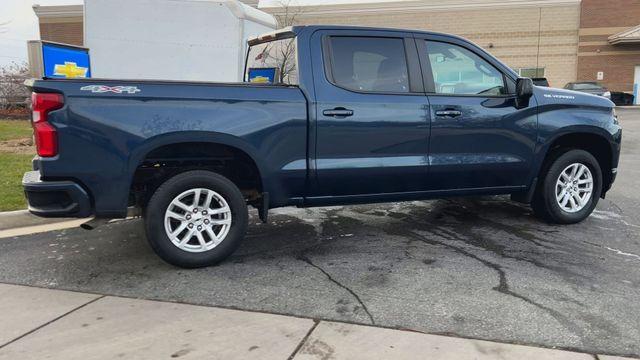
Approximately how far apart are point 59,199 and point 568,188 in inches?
195

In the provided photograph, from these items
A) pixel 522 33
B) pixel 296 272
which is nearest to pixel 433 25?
pixel 522 33

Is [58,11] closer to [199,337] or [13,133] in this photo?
[13,133]

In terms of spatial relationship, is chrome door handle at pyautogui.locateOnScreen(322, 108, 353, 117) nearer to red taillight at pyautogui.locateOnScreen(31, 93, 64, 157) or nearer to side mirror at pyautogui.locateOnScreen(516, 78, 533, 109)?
side mirror at pyautogui.locateOnScreen(516, 78, 533, 109)

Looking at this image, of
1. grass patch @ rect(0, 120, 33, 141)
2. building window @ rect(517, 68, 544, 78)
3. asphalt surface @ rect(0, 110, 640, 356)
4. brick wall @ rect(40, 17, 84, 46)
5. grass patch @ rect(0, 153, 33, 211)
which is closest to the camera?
asphalt surface @ rect(0, 110, 640, 356)

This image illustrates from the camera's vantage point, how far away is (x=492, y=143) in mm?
5324

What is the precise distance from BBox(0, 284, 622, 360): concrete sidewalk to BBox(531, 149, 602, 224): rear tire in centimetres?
295

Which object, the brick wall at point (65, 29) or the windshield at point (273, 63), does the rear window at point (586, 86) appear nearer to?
the windshield at point (273, 63)

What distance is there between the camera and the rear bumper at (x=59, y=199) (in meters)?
4.11

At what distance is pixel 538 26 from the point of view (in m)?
31.2

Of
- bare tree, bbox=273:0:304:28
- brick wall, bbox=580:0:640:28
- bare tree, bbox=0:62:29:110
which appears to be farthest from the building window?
bare tree, bbox=0:62:29:110

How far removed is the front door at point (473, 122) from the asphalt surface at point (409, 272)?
672 mm

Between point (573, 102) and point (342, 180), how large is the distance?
2712mm

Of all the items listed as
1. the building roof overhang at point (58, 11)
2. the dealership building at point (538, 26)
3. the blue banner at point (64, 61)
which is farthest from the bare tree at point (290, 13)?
the blue banner at point (64, 61)

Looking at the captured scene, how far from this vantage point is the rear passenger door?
→ 475cm
